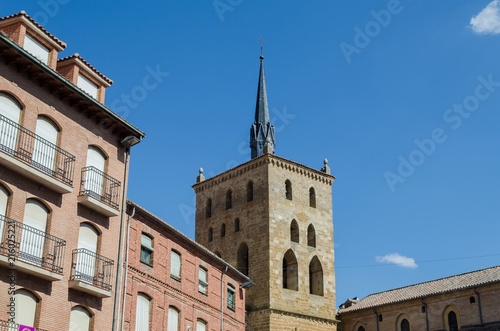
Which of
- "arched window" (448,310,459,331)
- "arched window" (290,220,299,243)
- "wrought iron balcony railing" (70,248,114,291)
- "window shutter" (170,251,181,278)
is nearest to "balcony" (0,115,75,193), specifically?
"wrought iron balcony railing" (70,248,114,291)

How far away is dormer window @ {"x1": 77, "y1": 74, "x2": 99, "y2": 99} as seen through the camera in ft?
81.5

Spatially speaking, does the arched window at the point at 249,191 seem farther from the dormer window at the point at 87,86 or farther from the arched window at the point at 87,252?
the arched window at the point at 87,252

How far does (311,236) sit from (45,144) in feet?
100.0

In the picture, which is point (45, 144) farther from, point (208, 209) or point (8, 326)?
point (208, 209)

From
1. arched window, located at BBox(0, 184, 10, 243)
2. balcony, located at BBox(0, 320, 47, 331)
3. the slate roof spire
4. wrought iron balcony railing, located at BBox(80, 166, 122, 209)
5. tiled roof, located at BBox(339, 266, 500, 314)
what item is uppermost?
the slate roof spire

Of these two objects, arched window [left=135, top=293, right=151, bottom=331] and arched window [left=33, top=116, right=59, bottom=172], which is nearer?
arched window [left=33, top=116, right=59, bottom=172]

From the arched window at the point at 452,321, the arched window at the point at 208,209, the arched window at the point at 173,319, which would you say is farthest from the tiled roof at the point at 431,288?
the arched window at the point at 173,319

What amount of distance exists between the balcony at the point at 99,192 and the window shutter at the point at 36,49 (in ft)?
13.3

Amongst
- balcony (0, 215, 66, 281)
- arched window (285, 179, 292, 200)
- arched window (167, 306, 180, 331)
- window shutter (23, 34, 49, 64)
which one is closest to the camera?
balcony (0, 215, 66, 281)

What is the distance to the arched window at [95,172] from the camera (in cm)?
2320

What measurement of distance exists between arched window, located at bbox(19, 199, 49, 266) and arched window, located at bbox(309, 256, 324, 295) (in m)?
30.3

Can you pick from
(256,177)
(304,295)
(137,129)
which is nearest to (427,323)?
(304,295)

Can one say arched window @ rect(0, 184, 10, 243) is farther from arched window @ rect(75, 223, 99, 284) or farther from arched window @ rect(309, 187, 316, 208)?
arched window @ rect(309, 187, 316, 208)

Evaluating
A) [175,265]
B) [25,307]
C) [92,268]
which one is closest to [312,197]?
[175,265]
